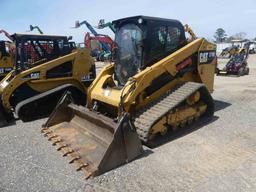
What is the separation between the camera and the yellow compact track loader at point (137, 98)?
14.1 ft

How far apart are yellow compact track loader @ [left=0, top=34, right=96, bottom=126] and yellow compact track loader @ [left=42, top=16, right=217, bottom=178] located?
1.49m

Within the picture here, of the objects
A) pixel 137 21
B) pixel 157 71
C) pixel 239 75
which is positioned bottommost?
pixel 239 75

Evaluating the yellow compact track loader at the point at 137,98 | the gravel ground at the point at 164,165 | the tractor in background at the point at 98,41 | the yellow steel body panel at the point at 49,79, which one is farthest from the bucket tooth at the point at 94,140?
the tractor in background at the point at 98,41

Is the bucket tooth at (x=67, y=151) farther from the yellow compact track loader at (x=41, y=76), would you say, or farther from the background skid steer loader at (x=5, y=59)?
the background skid steer loader at (x=5, y=59)

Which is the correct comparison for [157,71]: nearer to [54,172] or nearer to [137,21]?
[137,21]

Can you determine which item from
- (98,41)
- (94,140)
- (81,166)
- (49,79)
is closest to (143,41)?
(94,140)

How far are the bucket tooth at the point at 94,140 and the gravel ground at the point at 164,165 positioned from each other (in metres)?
0.13

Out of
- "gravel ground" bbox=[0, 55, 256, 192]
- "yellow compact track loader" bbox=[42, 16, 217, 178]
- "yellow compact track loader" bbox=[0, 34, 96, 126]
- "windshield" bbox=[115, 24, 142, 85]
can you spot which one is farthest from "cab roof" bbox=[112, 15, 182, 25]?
"gravel ground" bbox=[0, 55, 256, 192]

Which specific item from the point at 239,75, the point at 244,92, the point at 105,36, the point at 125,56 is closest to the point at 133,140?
the point at 125,56

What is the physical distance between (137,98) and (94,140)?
1.19 m

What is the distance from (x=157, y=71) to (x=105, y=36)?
70.3ft

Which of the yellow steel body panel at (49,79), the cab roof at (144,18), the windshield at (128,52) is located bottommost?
the yellow steel body panel at (49,79)

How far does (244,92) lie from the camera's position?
32.0ft

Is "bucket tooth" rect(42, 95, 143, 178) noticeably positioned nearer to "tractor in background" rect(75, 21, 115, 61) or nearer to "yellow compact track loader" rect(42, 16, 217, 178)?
"yellow compact track loader" rect(42, 16, 217, 178)
